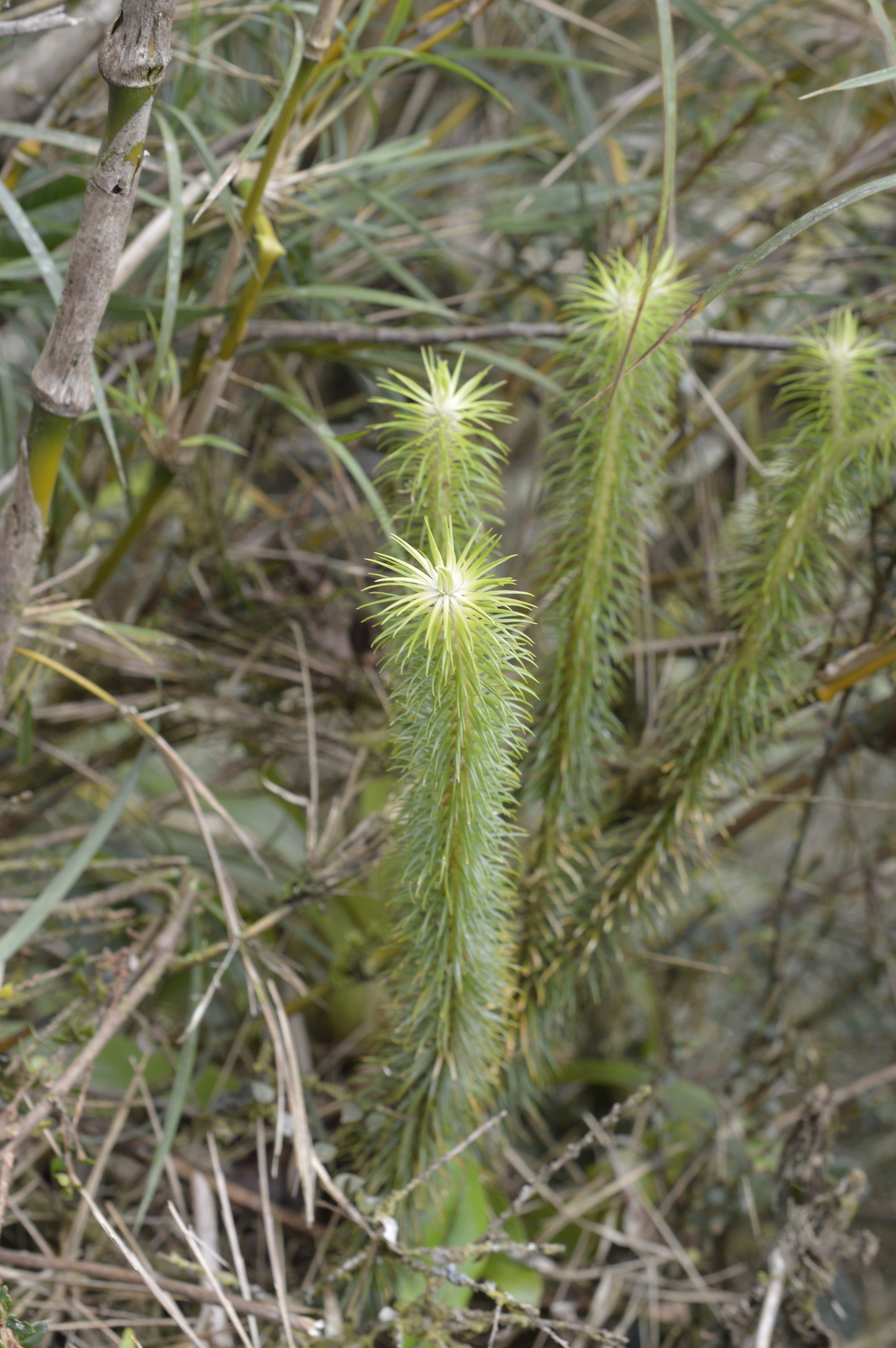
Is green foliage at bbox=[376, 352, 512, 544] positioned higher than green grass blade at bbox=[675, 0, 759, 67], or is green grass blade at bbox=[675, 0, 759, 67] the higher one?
green grass blade at bbox=[675, 0, 759, 67]

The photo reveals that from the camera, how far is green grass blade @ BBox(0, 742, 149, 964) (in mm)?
572

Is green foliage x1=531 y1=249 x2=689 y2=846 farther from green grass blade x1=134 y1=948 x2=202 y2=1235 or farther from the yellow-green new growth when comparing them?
green grass blade x1=134 y1=948 x2=202 y2=1235

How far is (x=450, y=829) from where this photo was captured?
451mm

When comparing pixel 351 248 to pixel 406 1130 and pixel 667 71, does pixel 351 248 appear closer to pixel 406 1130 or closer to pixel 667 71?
pixel 667 71

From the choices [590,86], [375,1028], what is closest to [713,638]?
[375,1028]

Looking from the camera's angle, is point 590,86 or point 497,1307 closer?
point 497,1307

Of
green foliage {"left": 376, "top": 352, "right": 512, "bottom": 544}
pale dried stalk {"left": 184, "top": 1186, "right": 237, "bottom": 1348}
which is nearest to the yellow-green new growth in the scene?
green foliage {"left": 376, "top": 352, "right": 512, "bottom": 544}

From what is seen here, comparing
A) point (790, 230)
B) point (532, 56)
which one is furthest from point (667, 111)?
point (532, 56)

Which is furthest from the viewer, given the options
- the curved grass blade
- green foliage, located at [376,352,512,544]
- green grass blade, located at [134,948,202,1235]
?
green grass blade, located at [134,948,202,1235]

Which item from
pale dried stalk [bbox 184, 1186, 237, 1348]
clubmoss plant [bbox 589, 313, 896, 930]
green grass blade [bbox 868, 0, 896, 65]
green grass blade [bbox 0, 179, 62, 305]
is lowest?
pale dried stalk [bbox 184, 1186, 237, 1348]

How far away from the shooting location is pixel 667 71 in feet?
1.31

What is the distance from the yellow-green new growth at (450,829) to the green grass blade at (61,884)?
0.23 m

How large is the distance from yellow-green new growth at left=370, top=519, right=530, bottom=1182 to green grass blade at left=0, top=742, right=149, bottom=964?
0.23 m

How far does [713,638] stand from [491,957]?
0.34 metres
